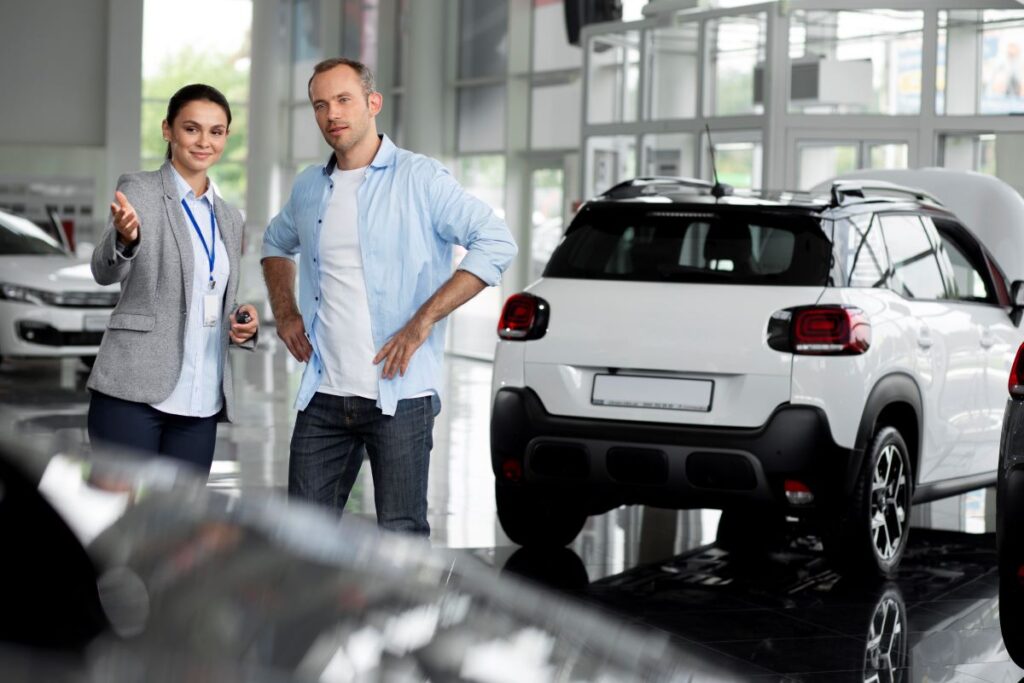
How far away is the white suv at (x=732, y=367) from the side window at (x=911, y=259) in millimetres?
14

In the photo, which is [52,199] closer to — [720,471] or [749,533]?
[749,533]

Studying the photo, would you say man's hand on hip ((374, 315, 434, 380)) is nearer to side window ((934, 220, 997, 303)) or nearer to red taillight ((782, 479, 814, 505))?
red taillight ((782, 479, 814, 505))

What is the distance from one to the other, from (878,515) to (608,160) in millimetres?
10521

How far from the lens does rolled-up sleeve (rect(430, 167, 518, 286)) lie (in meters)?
4.33

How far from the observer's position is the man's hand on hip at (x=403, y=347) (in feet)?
13.8

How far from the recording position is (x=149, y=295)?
4.20 m

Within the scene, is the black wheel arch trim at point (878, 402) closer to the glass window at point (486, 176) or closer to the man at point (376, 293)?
the man at point (376, 293)

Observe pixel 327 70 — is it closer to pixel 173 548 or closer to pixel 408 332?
pixel 408 332

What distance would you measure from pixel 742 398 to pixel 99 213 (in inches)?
682

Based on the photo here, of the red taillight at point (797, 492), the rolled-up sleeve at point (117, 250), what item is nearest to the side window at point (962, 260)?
the red taillight at point (797, 492)

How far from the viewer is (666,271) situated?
6363 mm

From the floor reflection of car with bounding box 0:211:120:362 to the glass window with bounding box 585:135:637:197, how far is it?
5180 mm

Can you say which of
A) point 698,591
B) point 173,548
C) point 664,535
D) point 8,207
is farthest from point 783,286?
point 8,207

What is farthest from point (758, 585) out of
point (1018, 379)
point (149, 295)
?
point (149, 295)
